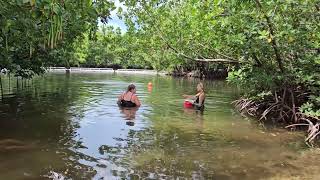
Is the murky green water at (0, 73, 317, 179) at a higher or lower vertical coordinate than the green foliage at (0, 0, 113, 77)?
lower

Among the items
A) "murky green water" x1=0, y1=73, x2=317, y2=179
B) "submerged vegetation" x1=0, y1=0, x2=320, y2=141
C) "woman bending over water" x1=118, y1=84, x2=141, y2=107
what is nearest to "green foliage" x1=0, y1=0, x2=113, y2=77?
"submerged vegetation" x1=0, y1=0, x2=320, y2=141

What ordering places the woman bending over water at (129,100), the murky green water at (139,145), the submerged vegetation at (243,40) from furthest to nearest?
1. the woman bending over water at (129,100)
2. the submerged vegetation at (243,40)
3. the murky green water at (139,145)

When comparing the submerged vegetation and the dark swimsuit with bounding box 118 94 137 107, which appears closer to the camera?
the submerged vegetation

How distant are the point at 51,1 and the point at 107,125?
868 centimetres

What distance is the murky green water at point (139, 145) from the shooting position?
26.4ft

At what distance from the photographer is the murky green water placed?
8039 millimetres

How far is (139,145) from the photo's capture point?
10273 millimetres

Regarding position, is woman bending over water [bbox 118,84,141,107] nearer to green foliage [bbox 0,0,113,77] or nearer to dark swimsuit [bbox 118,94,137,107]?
dark swimsuit [bbox 118,94,137,107]

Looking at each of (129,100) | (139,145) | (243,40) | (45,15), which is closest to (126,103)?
(129,100)

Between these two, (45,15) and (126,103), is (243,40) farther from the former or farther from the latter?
(45,15)

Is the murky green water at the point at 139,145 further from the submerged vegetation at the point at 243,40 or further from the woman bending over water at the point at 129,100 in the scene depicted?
the submerged vegetation at the point at 243,40

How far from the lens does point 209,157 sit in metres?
9.30

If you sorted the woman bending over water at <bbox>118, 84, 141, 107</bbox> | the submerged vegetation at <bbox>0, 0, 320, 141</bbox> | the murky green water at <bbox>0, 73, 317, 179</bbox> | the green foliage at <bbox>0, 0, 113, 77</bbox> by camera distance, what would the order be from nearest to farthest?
the green foliage at <bbox>0, 0, 113, 77</bbox> → the murky green water at <bbox>0, 73, 317, 179</bbox> → the submerged vegetation at <bbox>0, 0, 320, 141</bbox> → the woman bending over water at <bbox>118, 84, 141, 107</bbox>

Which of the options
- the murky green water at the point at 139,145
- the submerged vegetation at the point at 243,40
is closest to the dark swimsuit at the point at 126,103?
the murky green water at the point at 139,145
